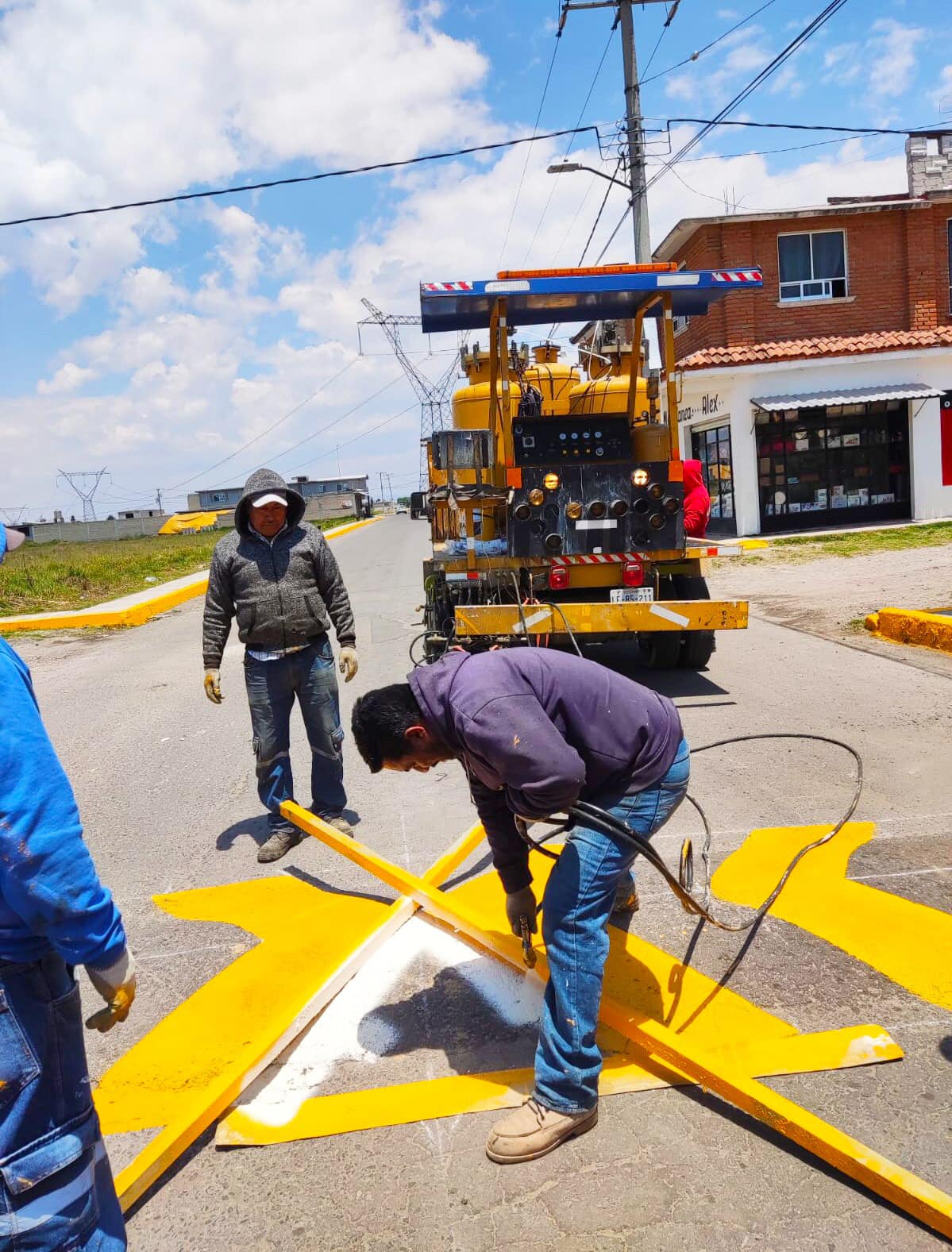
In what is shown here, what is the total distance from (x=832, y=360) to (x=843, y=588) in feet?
31.7

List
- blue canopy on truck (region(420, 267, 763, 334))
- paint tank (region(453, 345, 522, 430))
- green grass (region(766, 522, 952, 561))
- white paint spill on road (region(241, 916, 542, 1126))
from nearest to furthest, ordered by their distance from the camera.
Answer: white paint spill on road (region(241, 916, 542, 1126))
blue canopy on truck (region(420, 267, 763, 334))
paint tank (region(453, 345, 522, 430))
green grass (region(766, 522, 952, 561))

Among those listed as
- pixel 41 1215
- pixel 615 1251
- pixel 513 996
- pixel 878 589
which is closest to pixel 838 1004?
pixel 513 996

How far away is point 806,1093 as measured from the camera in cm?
280

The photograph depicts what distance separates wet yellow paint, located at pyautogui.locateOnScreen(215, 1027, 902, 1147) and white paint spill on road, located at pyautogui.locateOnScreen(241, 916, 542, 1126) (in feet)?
0.25

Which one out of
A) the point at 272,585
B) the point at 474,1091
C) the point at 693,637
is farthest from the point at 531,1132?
the point at 693,637

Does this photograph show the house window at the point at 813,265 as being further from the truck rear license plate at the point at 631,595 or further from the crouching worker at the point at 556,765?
the crouching worker at the point at 556,765

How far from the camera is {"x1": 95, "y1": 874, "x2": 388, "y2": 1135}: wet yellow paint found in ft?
9.93

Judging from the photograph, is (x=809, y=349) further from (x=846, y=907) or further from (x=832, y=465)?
(x=846, y=907)

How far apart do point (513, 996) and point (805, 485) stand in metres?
20.5

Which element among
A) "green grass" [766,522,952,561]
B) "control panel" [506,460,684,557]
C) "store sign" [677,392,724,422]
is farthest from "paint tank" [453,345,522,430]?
"store sign" [677,392,724,422]

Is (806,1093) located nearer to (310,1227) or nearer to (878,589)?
(310,1227)

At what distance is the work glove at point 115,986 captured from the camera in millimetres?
1941

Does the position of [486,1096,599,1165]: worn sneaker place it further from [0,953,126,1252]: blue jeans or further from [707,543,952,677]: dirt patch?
[707,543,952,677]: dirt patch

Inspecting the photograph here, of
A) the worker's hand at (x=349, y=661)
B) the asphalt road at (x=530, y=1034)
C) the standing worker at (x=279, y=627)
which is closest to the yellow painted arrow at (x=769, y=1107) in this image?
the asphalt road at (x=530, y=1034)
